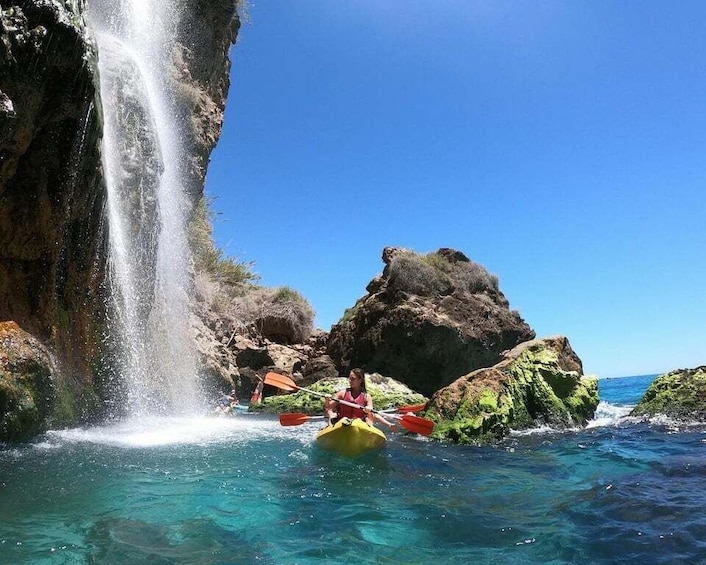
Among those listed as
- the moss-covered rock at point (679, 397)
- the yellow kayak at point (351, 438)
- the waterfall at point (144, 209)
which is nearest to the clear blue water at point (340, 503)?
the yellow kayak at point (351, 438)

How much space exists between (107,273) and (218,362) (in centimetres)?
776

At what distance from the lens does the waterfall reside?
11.2 metres

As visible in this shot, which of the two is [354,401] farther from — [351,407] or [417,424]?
[417,424]

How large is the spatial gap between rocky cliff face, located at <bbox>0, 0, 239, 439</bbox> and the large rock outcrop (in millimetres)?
11576

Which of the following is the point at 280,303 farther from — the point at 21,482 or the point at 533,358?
the point at 21,482

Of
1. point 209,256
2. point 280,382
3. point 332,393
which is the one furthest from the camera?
point 209,256

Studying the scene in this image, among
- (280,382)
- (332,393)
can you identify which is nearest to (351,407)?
(280,382)

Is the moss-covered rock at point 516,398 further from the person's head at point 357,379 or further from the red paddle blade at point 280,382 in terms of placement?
the red paddle blade at point 280,382

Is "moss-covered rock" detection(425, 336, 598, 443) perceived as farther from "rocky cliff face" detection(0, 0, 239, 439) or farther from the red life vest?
"rocky cliff face" detection(0, 0, 239, 439)

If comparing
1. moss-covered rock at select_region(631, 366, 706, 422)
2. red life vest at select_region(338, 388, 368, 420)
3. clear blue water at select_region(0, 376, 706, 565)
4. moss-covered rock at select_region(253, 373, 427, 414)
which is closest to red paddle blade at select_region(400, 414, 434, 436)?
clear blue water at select_region(0, 376, 706, 565)

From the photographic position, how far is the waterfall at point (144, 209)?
1118 centimetres

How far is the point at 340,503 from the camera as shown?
546 cm

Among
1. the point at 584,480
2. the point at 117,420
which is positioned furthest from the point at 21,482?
the point at 584,480

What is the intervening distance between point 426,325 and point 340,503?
46.9 feet
